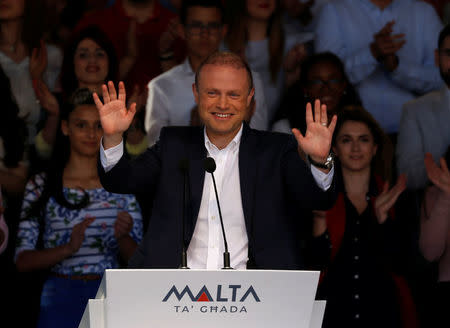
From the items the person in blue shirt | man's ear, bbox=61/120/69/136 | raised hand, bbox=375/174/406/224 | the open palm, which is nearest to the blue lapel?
the open palm

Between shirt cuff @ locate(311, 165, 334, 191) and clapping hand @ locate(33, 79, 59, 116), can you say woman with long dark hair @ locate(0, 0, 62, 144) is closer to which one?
clapping hand @ locate(33, 79, 59, 116)

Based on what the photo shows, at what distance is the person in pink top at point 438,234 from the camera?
13.5 ft

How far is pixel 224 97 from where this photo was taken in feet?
10.4

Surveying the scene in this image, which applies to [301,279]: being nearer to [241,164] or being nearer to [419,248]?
[241,164]

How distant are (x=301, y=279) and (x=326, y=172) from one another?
0.65m

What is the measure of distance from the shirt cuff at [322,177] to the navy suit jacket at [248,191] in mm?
18

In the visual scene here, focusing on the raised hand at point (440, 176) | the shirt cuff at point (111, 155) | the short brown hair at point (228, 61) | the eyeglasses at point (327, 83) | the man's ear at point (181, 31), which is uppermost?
the man's ear at point (181, 31)

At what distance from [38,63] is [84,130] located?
972 millimetres

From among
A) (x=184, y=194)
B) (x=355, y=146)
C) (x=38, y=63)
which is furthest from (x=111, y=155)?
(x=38, y=63)

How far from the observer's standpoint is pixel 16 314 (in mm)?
4480

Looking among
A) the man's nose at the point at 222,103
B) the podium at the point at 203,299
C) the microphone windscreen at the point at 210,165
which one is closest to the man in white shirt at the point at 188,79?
the man's nose at the point at 222,103

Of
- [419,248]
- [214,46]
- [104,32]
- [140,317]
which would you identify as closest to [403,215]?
[419,248]

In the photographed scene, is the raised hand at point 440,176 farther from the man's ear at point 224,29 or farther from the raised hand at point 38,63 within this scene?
the raised hand at point 38,63

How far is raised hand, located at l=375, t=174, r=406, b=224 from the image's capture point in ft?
13.6
